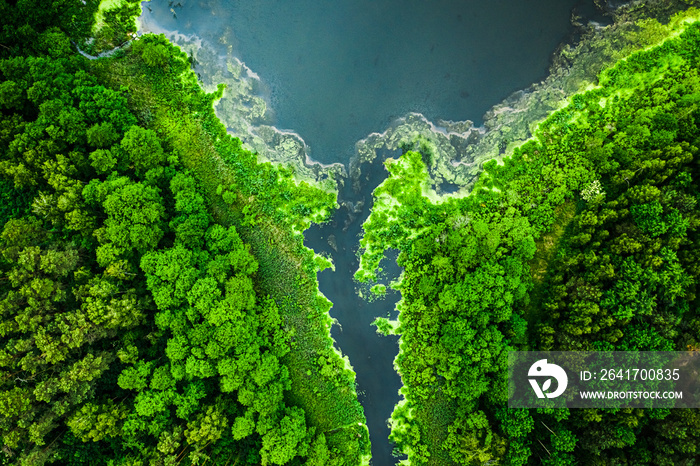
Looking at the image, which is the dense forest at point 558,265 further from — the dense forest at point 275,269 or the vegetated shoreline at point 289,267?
the vegetated shoreline at point 289,267

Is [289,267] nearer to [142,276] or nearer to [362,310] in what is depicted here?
[362,310]

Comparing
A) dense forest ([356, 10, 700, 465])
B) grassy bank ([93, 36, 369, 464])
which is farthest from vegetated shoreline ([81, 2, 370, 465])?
dense forest ([356, 10, 700, 465])

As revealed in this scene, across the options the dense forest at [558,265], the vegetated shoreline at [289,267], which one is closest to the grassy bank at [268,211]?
the vegetated shoreline at [289,267]

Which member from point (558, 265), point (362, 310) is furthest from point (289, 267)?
point (558, 265)

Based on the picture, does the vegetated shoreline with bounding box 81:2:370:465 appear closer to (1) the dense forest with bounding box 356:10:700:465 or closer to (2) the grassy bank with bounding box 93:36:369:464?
(2) the grassy bank with bounding box 93:36:369:464

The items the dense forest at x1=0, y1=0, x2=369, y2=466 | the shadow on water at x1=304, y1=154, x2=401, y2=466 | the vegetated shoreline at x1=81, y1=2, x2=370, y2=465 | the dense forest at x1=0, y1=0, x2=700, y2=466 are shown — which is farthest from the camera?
the shadow on water at x1=304, y1=154, x2=401, y2=466

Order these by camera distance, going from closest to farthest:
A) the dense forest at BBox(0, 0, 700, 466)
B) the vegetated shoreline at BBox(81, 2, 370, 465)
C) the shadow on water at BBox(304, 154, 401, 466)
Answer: the dense forest at BBox(0, 0, 700, 466) < the vegetated shoreline at BBox(81, 2, 370, 465) < the shadow on water at BBox(304, 154, 401, 466)
